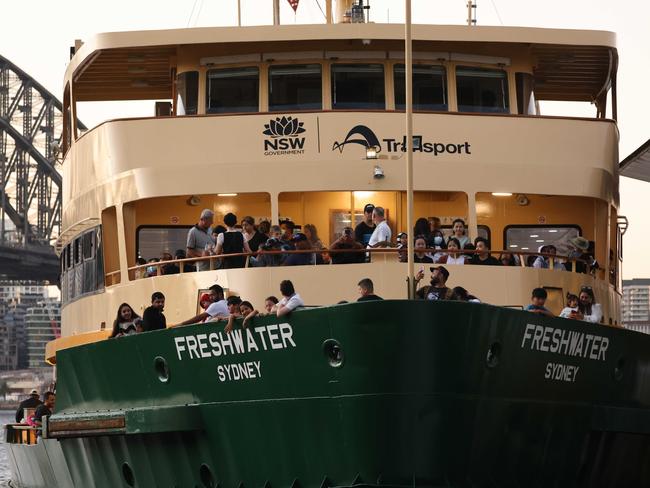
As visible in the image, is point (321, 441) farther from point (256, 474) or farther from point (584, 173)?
point (584, 173)

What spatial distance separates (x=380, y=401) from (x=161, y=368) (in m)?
2.77

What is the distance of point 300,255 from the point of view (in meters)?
17.1

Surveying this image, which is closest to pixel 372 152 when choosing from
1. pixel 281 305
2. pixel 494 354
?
pixel 281 305

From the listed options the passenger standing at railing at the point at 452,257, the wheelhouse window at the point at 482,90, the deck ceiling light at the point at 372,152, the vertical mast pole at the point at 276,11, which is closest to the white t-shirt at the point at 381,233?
the passenger standing at railing at the point at 452,257

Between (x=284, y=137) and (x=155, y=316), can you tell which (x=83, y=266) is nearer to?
(x=284, y=137)

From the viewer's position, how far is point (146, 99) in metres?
24.2

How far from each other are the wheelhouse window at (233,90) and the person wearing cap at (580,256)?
409 cm

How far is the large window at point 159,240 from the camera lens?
19.7m

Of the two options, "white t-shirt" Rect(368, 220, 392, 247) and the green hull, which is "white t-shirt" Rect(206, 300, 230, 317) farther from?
"white t-shirt" Rect(368, 220, 392, 247)

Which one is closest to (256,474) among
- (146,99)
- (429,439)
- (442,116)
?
(429,439)

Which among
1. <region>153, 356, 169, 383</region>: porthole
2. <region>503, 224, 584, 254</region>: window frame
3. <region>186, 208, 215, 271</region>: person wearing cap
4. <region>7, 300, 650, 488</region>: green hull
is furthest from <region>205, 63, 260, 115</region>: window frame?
<region>153, 356, 169, 383</region>: porthole

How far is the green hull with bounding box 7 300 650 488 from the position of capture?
46.2ft

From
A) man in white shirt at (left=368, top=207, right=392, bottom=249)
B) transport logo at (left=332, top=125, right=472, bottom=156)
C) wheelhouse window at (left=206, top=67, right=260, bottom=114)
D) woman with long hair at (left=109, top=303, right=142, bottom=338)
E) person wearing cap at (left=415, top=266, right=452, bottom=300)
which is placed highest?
wheelhouse window at (left=206, top=67, right=260, bottom=114)

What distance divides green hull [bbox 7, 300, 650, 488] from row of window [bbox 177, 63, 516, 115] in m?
4.03
